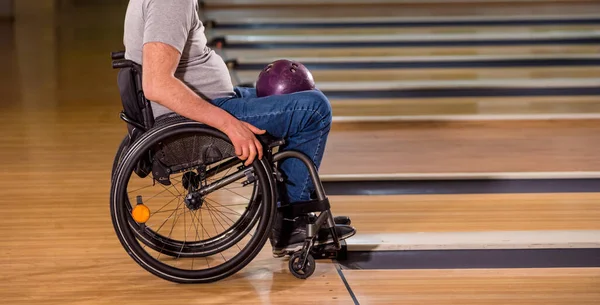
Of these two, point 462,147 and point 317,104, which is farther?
point 462,147

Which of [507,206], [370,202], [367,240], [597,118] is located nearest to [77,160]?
[370,202]

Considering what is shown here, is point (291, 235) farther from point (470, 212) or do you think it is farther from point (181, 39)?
point (470, 212)

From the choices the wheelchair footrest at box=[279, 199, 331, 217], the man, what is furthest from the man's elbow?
the wheelchair footrest at box=[279, 199, 331, 217]

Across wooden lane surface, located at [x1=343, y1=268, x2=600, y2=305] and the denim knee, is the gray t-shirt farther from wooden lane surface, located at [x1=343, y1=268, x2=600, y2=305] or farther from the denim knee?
wooden lane surface, located at [x1=343, y1=268, x2=600, y2=305]

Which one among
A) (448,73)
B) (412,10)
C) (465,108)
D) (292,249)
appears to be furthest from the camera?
(412,10)

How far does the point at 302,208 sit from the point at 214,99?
412 millimetres

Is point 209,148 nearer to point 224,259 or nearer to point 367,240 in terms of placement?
point 224,259

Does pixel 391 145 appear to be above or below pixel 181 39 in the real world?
below

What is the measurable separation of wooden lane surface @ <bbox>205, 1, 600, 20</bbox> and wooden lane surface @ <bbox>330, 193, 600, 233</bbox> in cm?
493

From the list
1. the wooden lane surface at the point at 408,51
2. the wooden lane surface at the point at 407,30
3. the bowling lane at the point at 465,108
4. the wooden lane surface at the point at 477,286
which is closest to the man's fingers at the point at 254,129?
the wooden lane surface at the point at 477,286

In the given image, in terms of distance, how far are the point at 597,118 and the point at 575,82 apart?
891mm

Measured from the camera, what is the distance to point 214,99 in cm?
261

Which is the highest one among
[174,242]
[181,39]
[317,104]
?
[181,39]

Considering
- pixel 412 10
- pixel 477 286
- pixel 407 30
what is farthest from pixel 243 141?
pixel 412 10
